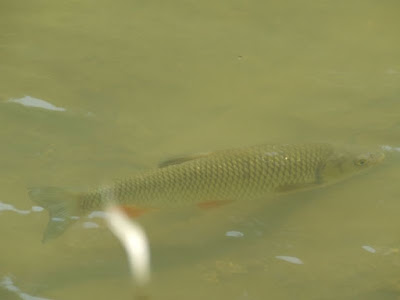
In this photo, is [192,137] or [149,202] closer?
[149,202]

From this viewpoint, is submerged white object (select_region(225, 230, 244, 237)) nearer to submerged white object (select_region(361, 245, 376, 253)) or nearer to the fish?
the fish

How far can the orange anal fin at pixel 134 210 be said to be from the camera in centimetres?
394

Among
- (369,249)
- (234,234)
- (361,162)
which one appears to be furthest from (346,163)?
(234,234)

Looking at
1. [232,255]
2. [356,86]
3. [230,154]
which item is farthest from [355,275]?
[356,86]

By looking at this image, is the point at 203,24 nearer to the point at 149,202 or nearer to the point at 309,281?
the point at 149,202

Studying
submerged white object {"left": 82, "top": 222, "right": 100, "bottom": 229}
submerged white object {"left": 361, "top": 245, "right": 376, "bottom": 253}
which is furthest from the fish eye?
submerged white object {"left": 82, "top": 222, "right": 100, "bottom": 229}

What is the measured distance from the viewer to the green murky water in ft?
12.5

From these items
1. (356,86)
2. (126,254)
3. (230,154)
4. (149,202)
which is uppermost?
(356,86)

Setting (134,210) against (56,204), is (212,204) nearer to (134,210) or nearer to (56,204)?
(134,210)

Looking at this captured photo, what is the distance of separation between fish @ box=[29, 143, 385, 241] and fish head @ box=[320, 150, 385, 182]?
0.39 feet

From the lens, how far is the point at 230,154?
13.1 ft

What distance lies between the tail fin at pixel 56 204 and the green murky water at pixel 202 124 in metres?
0.27

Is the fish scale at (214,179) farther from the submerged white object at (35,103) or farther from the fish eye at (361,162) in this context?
the submerged white object at (35,103)

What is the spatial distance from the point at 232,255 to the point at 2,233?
1568 millimetres
